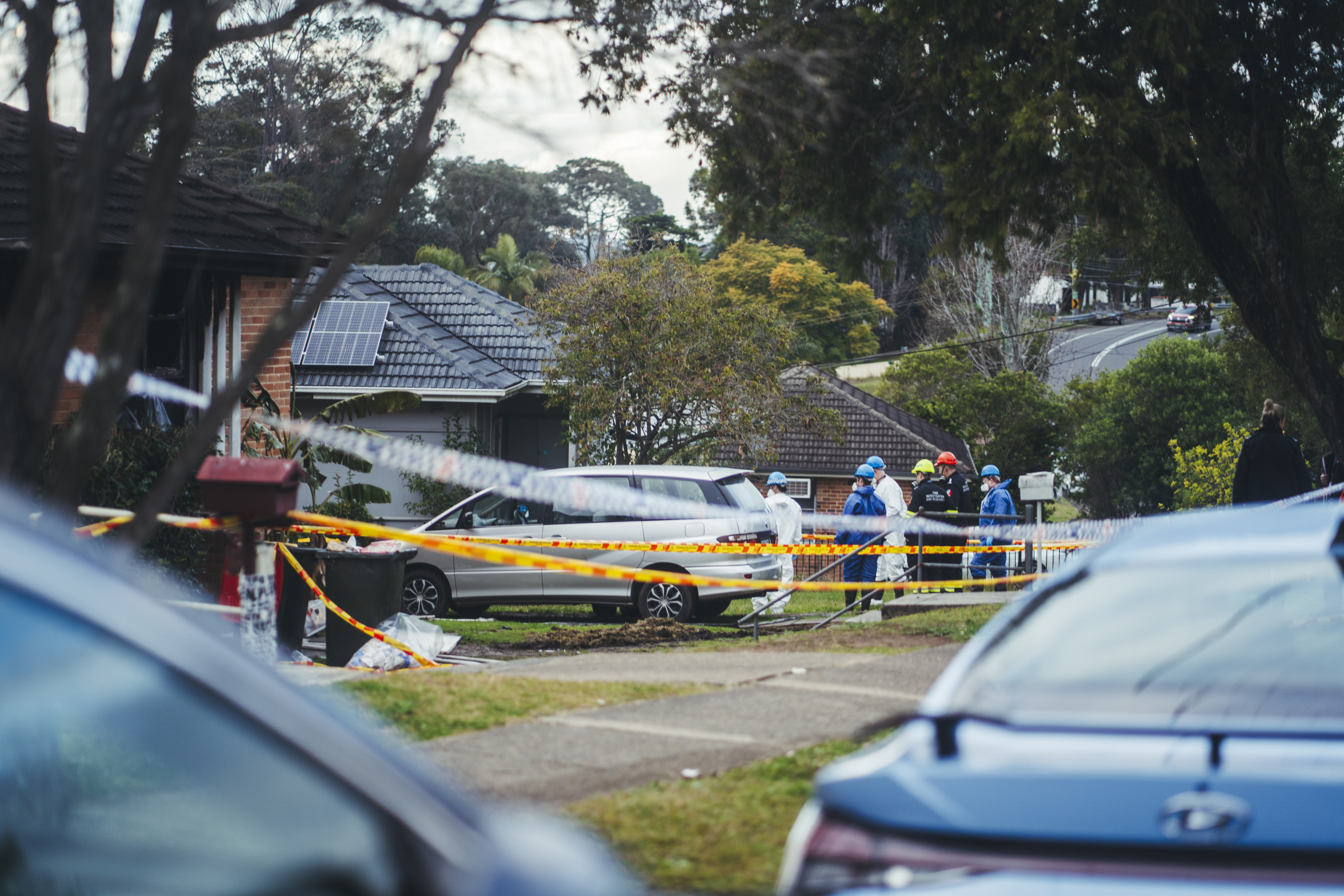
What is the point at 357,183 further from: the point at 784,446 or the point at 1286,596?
the point at 784,446

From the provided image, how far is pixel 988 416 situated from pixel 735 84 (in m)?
44.9

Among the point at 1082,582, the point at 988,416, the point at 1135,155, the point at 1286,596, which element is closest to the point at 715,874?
the point at 1082,582

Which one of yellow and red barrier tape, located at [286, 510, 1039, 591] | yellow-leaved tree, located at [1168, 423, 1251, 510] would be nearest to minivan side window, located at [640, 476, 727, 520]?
yellow and red barrier tape, located at [286, 510, 1039, 591]

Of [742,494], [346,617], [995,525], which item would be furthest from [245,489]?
[995,525]

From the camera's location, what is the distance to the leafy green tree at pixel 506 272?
49.9m

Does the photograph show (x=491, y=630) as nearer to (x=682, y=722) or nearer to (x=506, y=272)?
(x=682, y=722)

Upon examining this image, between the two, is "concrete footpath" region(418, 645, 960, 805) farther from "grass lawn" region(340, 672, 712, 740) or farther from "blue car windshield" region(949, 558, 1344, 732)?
"blue car windshield" region(949, 558, 1344, 732)

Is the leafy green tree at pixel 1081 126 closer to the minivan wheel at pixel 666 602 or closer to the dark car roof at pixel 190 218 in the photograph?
the dark car roof at pixel 190 218

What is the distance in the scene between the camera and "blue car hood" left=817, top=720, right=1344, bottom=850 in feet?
7.76

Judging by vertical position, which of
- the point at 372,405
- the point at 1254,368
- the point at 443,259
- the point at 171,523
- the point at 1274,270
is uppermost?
the point at 443,259

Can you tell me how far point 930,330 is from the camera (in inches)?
2365

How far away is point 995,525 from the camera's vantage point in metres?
14.5

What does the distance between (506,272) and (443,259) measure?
487cm

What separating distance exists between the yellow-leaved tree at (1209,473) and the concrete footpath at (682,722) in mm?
32854
